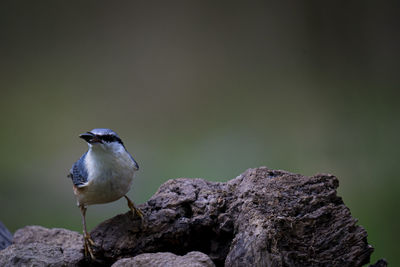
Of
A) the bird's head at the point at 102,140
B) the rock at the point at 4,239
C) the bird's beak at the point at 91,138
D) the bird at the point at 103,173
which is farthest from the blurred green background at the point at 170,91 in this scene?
the bird's beak at the point at 91,138

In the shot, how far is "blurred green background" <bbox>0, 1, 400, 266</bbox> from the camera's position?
4078mm

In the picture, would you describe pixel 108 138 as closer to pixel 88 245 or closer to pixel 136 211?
pixel 136 211

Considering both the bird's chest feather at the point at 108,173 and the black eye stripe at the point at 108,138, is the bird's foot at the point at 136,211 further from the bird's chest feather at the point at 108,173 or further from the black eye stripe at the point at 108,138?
the black eye stripe at the point at 108,138

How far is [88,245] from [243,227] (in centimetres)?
95

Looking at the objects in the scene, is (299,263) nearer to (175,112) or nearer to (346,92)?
(346,92)

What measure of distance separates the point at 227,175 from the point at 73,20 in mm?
2424

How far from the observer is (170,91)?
4520 millimetres

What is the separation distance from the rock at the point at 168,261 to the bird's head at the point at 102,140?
646mm

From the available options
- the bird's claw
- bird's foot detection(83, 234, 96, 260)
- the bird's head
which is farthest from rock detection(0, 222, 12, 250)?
the bird's head

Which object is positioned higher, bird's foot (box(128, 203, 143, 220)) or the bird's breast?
the bird's breast

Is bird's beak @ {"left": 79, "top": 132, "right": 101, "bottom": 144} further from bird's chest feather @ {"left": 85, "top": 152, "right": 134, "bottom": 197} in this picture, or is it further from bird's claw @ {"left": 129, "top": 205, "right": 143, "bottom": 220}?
bird's claw @ {"left": 129, "top": 205, "right": 143, "bottom": 220}

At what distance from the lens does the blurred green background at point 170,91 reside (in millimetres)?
4078

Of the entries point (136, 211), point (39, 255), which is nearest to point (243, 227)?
point (136, 211)

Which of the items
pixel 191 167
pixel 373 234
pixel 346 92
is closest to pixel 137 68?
pixel 191 167
